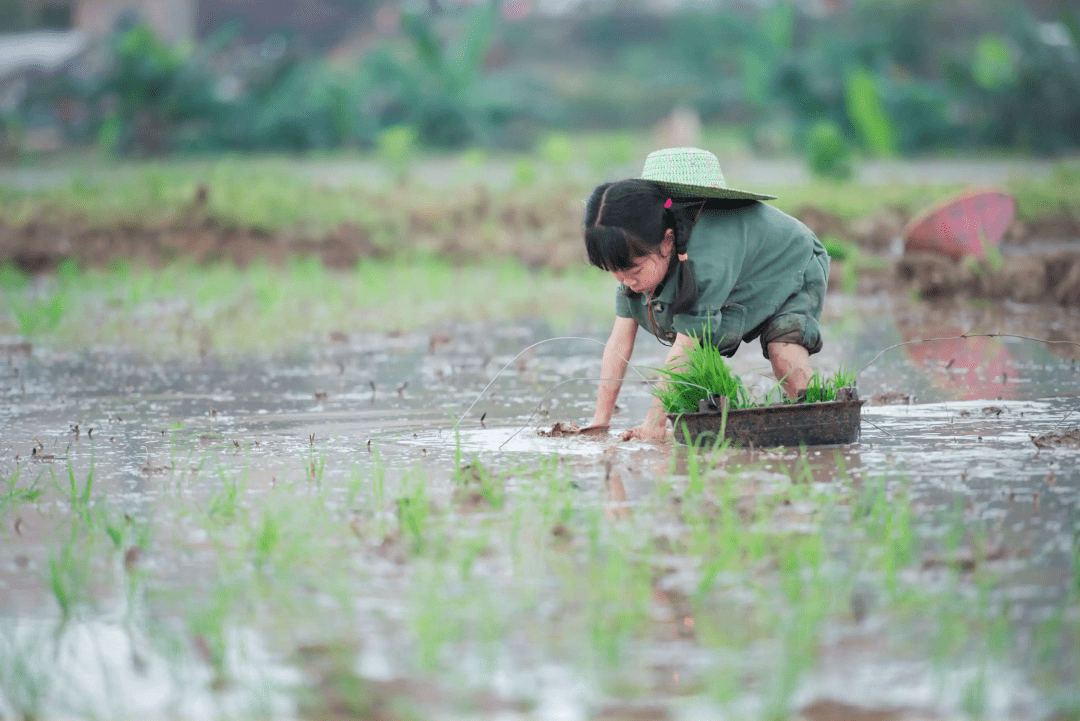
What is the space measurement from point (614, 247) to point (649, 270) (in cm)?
16

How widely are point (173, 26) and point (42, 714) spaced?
A: 20.6 meters

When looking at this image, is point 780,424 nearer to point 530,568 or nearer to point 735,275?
point 735,275

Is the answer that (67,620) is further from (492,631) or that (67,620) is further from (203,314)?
(203,314)

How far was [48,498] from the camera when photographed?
10.1 feet

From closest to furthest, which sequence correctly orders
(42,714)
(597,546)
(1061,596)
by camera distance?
(42,714) → (1061,596) → (597,546)

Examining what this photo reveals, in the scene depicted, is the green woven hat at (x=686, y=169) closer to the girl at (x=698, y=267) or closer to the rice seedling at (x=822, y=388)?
the girl at (x=698, y=267)

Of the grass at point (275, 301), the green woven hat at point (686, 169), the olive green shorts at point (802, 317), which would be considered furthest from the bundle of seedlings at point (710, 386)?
the grass at point (275, 301)

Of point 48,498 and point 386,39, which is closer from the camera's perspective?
point 48,498

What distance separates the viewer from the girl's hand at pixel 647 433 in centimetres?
362

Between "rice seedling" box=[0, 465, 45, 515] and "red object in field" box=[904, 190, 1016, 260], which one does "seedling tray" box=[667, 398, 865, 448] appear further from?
"red object in field" box=[904, 190, 1016, 260]

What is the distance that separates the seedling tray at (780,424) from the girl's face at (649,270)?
0.39m

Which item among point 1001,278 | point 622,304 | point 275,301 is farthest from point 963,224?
point 275,301

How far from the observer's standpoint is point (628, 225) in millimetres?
3359

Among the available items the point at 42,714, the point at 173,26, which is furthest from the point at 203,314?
→ the point at 173,26
